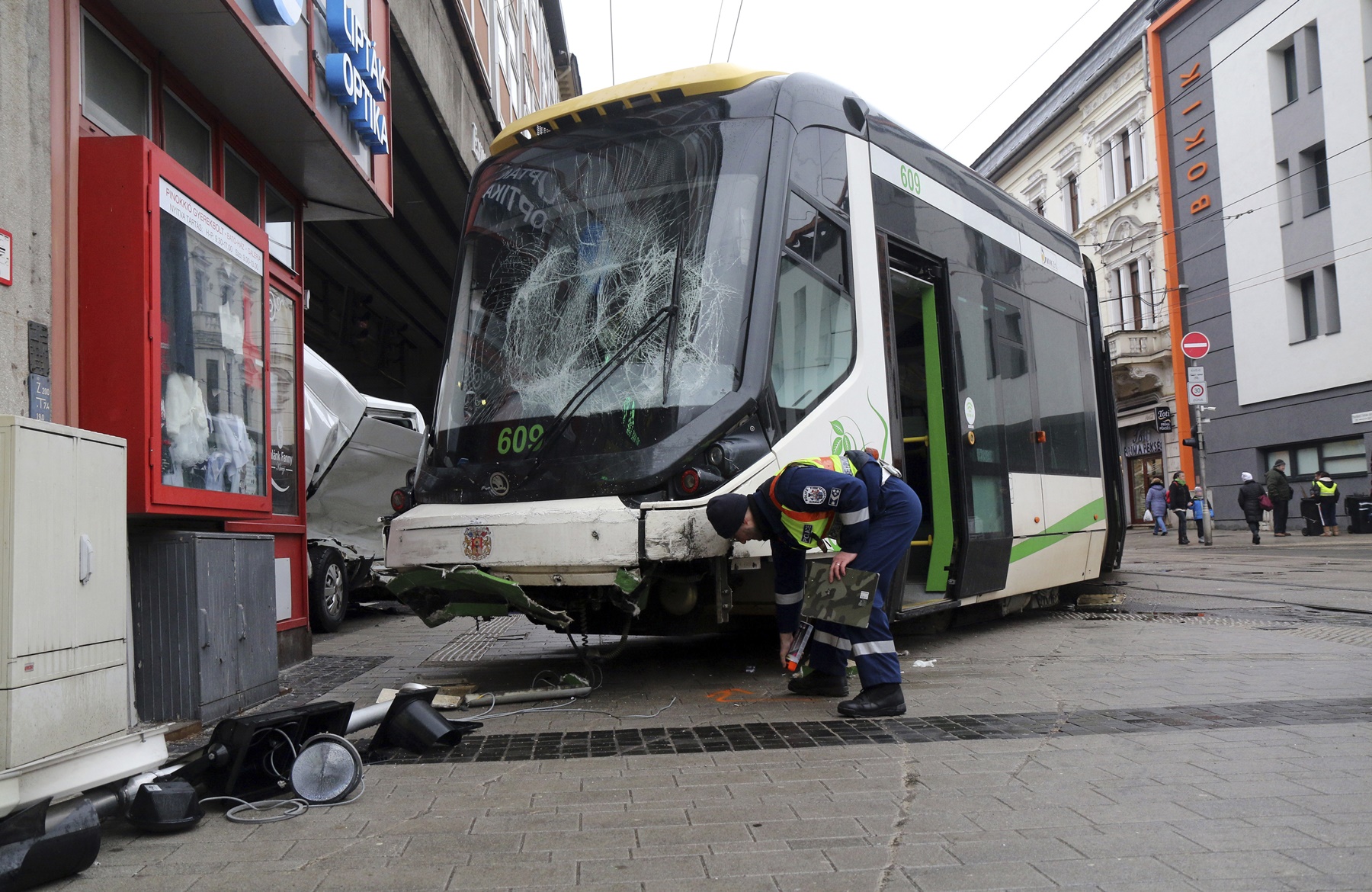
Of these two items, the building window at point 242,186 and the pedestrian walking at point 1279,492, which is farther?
the pedestrian walking at point 1279,492

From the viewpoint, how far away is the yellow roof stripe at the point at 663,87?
629 cm

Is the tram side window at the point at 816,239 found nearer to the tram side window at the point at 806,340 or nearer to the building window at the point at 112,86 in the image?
the tram side window at the point at 806,340

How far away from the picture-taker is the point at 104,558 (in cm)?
429

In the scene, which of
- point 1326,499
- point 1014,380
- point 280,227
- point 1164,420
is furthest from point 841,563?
point 1326,499

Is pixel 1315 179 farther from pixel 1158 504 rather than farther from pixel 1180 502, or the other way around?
pixel 1158 504

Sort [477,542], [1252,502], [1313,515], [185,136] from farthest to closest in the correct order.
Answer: [1313,515], [1252,502], [185,136], [477,542]

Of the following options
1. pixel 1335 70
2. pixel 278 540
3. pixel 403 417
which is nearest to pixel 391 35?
pixel 403 417

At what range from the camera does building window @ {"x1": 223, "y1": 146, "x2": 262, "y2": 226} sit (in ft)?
24.3

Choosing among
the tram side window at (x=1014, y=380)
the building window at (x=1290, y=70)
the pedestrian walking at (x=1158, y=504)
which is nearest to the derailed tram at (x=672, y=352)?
the tram side window at (x=1014, y=380)

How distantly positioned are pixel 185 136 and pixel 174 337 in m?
1.79

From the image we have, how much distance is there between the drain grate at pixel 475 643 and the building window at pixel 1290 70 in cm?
2269

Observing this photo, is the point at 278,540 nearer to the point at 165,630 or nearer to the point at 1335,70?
the point at 165,630

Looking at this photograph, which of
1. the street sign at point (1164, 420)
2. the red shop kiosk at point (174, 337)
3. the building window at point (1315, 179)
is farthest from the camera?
the building window at point (1315, 179)

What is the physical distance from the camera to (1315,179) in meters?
24.7
